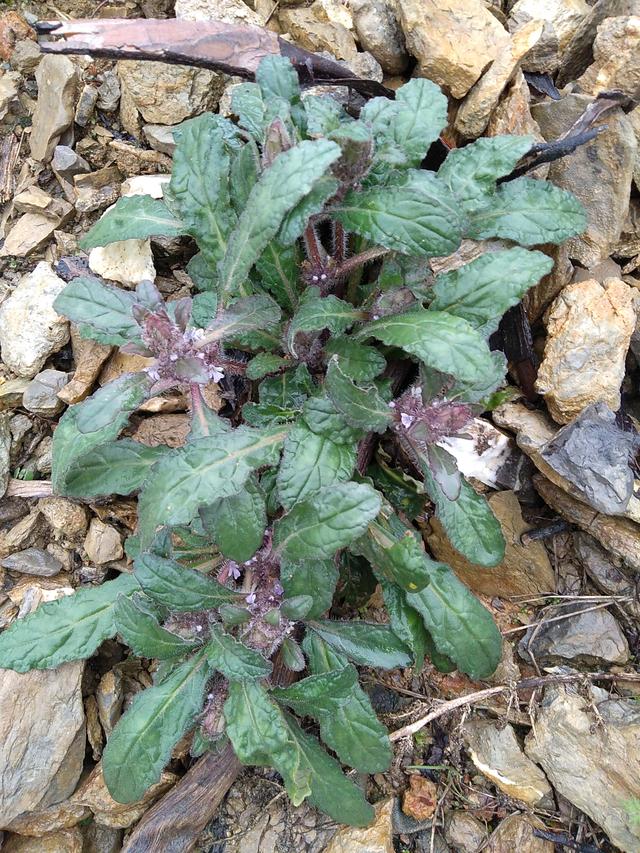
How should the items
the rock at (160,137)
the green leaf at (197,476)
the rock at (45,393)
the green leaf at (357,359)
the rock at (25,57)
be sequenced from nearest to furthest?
the green leaf at (197,476), the green leaf at (357,359), the rock at (45,393), the rock at (160,137), the rock at (25,57)

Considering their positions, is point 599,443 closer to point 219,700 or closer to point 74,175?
point 219,700

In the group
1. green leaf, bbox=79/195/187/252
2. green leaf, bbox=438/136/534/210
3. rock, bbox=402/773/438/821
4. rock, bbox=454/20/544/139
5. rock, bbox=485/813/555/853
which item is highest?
rock, bbox=454/20/544/139

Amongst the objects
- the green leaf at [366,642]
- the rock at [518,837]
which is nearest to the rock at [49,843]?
the green leaf at [366,642]

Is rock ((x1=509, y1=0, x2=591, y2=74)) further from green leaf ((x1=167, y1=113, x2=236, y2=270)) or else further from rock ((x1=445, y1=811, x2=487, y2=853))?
rock ((x1=445, y1=811, x2=487, y2=853))

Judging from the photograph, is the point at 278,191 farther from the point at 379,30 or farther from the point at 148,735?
the point at 148,735

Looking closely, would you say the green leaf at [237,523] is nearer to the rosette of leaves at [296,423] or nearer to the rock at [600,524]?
the rosette of leaves at [296,423]

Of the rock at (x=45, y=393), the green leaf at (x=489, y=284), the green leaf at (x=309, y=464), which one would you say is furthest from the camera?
the rock at (x=45, y=393)

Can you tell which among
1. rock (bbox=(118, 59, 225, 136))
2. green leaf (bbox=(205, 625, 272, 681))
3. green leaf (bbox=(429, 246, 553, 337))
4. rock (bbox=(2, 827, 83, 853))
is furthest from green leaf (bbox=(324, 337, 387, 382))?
rock (bbox=(2, 827, 83, 853))
